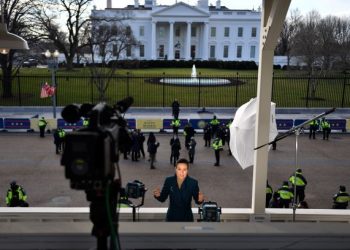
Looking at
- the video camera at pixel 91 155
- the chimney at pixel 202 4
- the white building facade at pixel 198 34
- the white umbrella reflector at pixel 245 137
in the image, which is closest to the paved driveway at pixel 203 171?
the white umbrella reflector at pixel 245 137

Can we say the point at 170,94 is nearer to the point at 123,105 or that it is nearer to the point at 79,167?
the point at 123,105

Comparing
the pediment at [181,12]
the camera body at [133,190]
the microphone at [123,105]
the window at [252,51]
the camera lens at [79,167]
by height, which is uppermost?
the pediment at [181,12]

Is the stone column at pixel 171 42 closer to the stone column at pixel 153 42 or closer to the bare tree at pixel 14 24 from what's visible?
the stone column at pixel 153 42

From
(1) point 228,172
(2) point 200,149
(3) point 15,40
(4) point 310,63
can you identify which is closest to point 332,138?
(2) point 200,149

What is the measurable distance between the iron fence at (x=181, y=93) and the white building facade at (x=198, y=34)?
4113 cm

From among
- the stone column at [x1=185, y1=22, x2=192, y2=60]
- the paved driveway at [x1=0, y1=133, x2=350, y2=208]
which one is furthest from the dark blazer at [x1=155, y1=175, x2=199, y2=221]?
the stone column at [x1=185, y1=22, x2=192, y2=60]

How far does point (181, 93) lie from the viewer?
34.8m

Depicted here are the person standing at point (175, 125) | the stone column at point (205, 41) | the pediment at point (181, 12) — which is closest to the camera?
the person standing at point (175, 125)

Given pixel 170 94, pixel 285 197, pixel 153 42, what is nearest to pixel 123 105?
pixel 285 197

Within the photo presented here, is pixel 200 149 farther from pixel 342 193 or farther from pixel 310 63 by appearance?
pixel 310 63

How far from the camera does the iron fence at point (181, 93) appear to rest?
93.8 ft

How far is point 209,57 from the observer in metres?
83.4

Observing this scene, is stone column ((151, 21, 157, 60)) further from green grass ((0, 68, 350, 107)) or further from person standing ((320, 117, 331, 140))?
person standing ((320, 117, 331, 140))

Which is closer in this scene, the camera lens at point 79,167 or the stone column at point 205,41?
the camera lens at point 79,167
